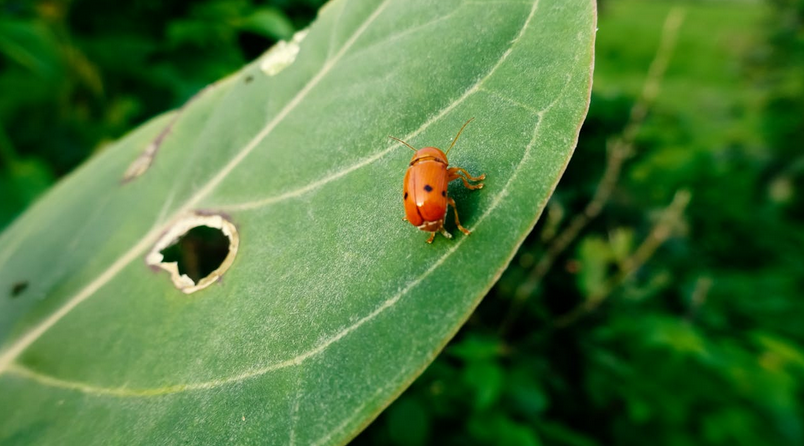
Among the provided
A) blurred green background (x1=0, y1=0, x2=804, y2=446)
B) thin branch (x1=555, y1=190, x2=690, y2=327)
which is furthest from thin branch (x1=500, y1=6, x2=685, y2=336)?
thin branch (x1=555, y1=190, x2=690, y2=327)

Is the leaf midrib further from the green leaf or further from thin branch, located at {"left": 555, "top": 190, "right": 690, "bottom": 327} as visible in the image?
thin branch, located at {"left": 555, "top": 190, "right": 690, "bottom": 327}

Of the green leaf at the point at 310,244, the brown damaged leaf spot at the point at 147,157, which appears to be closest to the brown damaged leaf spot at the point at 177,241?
the green leaf at the point at 310,244

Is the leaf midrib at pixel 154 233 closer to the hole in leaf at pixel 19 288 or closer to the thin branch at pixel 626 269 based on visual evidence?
the hole in leaf at pixel 19 288

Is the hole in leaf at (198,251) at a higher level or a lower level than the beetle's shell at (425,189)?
lower

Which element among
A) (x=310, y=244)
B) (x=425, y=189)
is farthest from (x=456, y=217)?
(x=310, y=244)

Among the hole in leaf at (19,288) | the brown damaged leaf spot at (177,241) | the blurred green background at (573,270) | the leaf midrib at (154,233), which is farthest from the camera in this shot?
the blurred green background at (573,270)

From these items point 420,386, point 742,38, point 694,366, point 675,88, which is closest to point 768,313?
point 694,366

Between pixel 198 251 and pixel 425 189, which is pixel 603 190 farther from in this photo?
pixel 425 189
